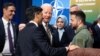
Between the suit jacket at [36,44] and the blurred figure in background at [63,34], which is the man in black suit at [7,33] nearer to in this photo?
the blurred figure in background at [63,34]

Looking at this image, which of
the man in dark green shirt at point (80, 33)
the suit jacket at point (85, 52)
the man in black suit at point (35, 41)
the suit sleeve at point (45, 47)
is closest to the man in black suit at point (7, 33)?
the man in black suit at point (35, 41)

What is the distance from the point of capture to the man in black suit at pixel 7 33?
5.74 m

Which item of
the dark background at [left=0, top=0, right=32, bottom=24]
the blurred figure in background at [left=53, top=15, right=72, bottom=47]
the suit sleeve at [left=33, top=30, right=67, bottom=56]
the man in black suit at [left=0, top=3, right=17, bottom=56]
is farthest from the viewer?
the dark background at [left=0, top=0, right=32, bottom=24]

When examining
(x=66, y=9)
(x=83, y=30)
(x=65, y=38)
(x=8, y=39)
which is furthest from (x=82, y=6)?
(x=83, y=30)

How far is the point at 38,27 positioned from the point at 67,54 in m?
0.49

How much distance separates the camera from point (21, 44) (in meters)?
4.81

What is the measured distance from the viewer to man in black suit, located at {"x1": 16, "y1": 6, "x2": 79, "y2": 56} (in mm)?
4598

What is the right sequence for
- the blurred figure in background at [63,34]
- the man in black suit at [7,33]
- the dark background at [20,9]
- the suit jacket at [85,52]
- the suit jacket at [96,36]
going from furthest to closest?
the dark background at [20,9] → the blurred figure in background at [63,34] → the suit jacket at [96,36] → the man in black suit at [7,33] → the suit jacket at [85,52]

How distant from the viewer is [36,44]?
4.64m

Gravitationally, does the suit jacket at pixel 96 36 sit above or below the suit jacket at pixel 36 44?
below

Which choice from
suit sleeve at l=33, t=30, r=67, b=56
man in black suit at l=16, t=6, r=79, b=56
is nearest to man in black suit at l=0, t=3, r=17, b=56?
man in black suit at l=16, t=6, r=79, b=56

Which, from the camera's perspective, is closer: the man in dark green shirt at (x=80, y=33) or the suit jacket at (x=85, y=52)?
the suit jacket at (x=85, y=52)

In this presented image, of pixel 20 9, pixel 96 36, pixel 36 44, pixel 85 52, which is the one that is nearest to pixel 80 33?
A: pixel 85 52

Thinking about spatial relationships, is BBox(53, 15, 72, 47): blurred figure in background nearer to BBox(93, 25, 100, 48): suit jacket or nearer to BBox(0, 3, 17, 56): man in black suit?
BBox(93, 25, 100, 48): suit jacket
